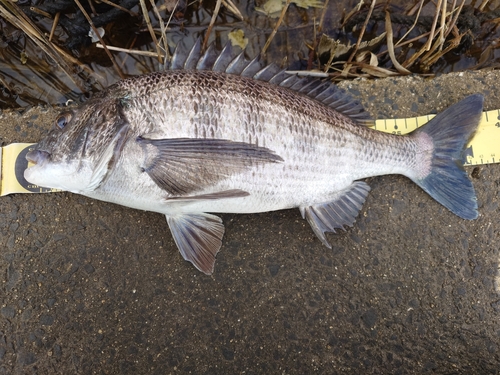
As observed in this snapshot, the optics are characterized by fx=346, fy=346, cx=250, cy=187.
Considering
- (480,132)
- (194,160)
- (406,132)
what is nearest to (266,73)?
(194,160)

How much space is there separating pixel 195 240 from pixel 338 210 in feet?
2.95

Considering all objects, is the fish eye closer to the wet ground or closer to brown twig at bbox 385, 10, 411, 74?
the wet ground

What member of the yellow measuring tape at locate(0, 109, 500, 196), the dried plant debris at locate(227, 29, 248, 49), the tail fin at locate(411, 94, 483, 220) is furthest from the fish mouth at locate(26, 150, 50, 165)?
the tail fin at locate(411, 94, 483, 220)

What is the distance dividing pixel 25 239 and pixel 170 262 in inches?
38.4

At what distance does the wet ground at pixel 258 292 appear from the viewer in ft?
6.99

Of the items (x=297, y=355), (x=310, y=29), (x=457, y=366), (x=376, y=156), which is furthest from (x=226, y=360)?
(x=310, y=29)

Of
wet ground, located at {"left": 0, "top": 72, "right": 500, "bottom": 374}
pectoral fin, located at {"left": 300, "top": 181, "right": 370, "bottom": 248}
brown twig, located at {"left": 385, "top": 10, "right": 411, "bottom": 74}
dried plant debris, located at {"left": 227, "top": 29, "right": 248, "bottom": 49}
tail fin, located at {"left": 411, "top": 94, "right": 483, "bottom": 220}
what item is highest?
brown twig, located at {"left": 385, "top": 10, "right": 411, "bottom": 74}

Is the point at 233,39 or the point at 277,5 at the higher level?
the point at 277,5

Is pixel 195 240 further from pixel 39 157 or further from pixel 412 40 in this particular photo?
pixel 412 40

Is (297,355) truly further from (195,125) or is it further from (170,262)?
(195,125)

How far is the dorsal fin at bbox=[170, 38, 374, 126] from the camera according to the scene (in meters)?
2.03

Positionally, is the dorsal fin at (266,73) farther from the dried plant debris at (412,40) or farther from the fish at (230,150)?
the dried plant debris at (412,40)

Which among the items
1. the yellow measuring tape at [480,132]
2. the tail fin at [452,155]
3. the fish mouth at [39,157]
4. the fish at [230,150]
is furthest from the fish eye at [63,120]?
the tail fin at [452,155]

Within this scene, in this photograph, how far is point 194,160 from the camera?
5.96 ft
